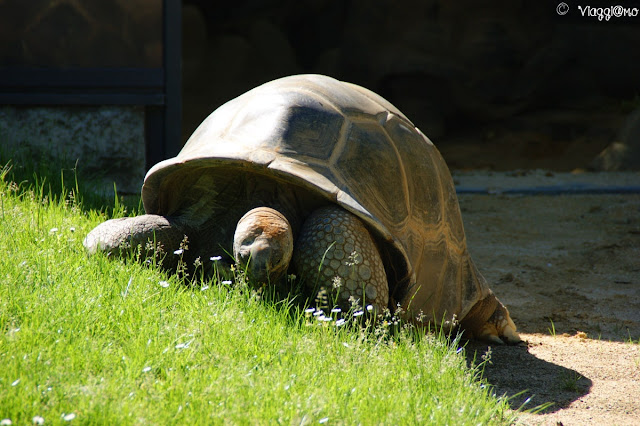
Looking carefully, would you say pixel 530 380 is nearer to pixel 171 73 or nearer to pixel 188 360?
pixel 188 360

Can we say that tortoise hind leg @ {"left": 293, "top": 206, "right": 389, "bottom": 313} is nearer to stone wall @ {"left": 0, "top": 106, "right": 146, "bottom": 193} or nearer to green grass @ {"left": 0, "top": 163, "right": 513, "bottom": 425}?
green grass @ {"left": 0, "top": 163, "right": 513, "bottom": 425}

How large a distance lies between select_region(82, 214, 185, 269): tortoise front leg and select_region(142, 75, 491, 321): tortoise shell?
0.14 m

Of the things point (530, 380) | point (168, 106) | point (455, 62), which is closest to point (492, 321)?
point (530, 380)

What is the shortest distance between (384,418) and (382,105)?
1.64m

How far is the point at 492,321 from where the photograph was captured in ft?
11.1

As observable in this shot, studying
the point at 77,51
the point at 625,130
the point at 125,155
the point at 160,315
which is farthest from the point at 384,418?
the point at 625,130

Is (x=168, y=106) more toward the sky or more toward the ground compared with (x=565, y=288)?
more toward the sky

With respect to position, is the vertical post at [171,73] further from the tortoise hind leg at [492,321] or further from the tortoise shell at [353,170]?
the tortoise hind leg at [492,321]

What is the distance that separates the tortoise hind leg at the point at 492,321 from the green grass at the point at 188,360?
700 millimetres

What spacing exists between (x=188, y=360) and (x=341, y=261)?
0.71 metres

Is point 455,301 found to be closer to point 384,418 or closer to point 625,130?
point 384,418

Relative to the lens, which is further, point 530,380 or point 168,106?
point 168,106

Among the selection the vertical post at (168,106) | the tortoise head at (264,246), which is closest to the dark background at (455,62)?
the vertical post at (168,106)

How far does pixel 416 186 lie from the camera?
308 cm
